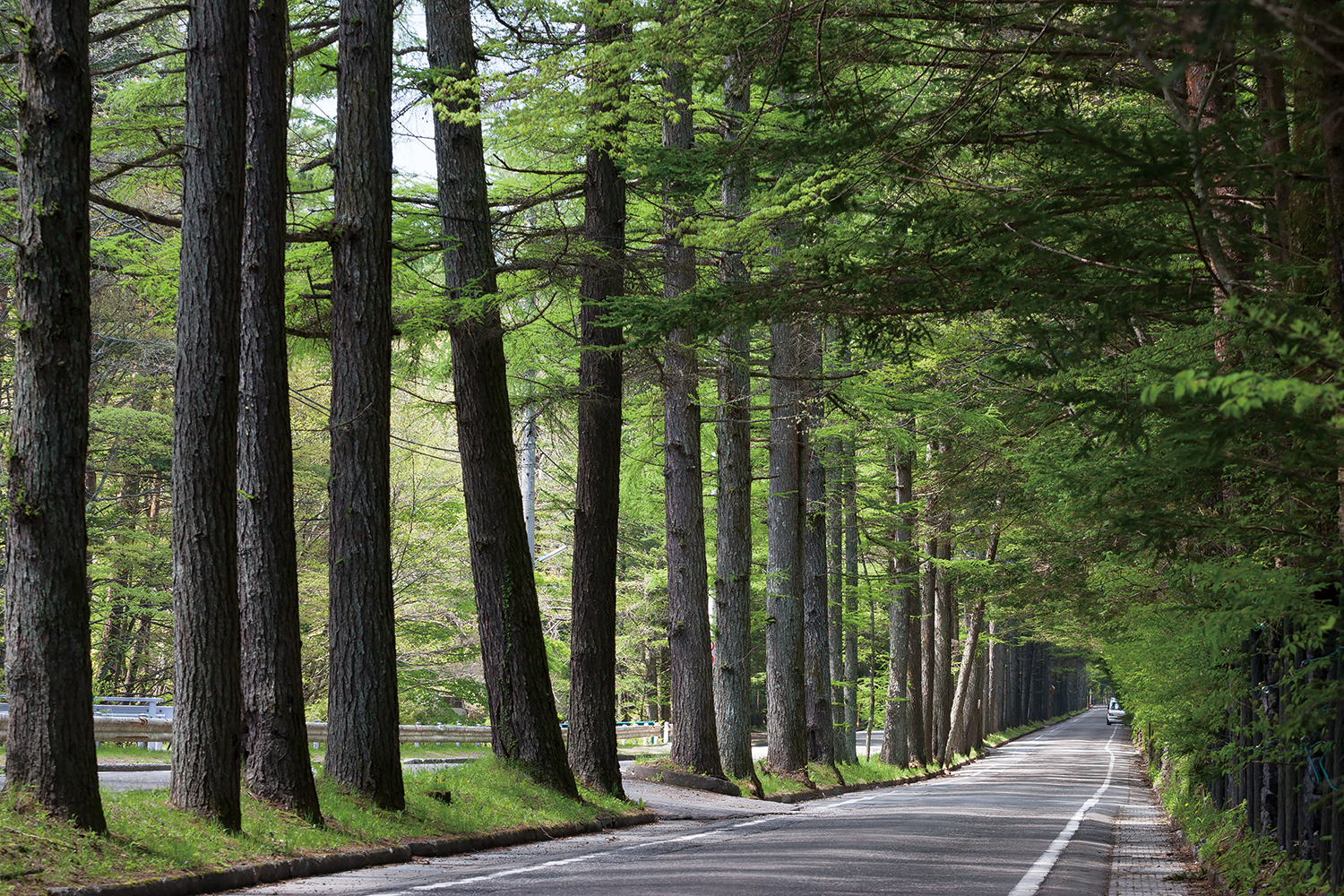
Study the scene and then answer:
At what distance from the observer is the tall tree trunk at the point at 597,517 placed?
15.8 meters

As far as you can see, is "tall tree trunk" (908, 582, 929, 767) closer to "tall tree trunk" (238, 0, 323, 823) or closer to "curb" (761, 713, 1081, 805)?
"curb" (761, 713, 1081, 805)

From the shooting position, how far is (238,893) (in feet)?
26.0

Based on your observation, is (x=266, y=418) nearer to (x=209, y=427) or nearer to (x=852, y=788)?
(x=209, y=427)


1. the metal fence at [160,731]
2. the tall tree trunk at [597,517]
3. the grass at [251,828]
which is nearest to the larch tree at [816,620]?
the metal fence at [160,731]

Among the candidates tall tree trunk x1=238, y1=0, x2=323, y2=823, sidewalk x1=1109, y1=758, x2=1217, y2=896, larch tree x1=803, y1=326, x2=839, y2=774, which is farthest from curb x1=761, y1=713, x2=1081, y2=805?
tall tree trunk x1=238, y1=0, x2=323, y2=823

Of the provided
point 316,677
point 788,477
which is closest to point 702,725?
point 788,477

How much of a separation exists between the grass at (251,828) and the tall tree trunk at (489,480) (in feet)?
2.03

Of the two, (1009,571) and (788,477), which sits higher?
(788,477)

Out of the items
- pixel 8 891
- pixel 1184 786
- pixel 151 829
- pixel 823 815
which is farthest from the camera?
pixel 1184 786

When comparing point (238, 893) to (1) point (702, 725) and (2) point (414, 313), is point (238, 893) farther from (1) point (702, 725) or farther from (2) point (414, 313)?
(1) point (702, 725)

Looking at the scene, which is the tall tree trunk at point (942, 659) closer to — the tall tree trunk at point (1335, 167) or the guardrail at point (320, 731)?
the guardrail at point (320, 731)

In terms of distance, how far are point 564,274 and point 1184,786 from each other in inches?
506

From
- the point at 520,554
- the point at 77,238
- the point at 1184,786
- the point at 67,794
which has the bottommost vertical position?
the point at 1184,786

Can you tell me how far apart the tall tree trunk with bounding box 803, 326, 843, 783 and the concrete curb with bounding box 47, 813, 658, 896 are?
42.4 feet
